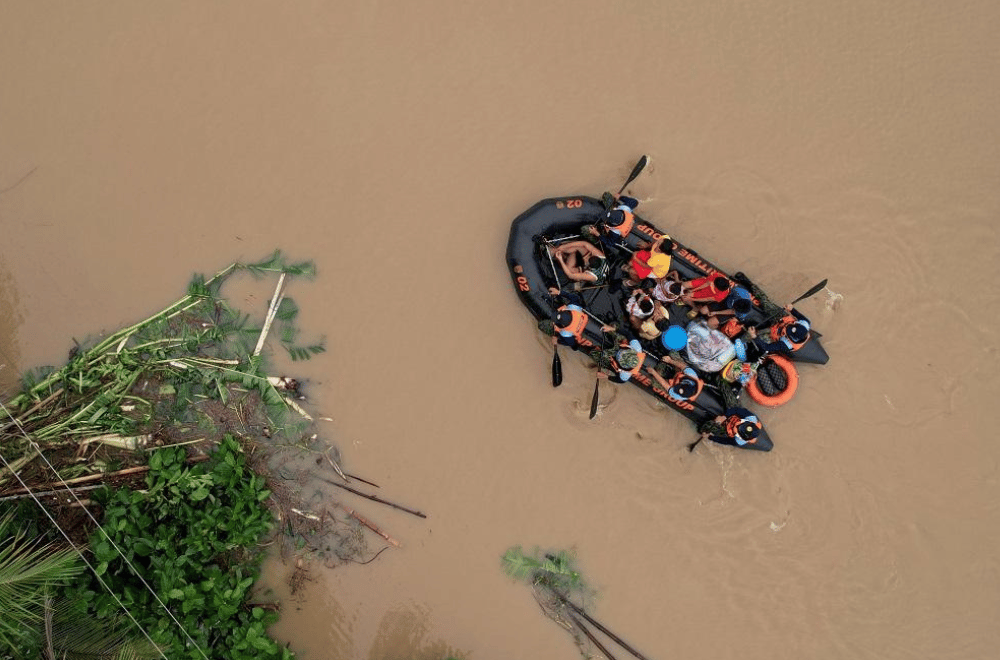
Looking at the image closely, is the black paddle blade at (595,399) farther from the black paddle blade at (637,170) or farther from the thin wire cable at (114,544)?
the thin wire cable at (114,544)

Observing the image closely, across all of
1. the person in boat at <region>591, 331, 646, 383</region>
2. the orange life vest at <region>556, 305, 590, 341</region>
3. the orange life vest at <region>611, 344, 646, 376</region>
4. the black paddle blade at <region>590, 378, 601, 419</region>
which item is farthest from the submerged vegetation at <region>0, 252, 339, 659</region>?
the orange life vest at <region>611, 344, 646, 376</region>

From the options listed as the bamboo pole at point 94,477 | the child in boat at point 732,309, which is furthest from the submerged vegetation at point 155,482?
the child in boat at point 732,309

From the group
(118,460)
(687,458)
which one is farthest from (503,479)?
(118,460)

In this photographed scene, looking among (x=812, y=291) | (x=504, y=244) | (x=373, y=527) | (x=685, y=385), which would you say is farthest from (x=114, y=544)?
(x=812, y=291)

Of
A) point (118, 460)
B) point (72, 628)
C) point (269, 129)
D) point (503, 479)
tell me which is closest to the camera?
point (72, 628)

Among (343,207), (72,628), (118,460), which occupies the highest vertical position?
(343,207)

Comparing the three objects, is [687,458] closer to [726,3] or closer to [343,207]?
[343,207]
